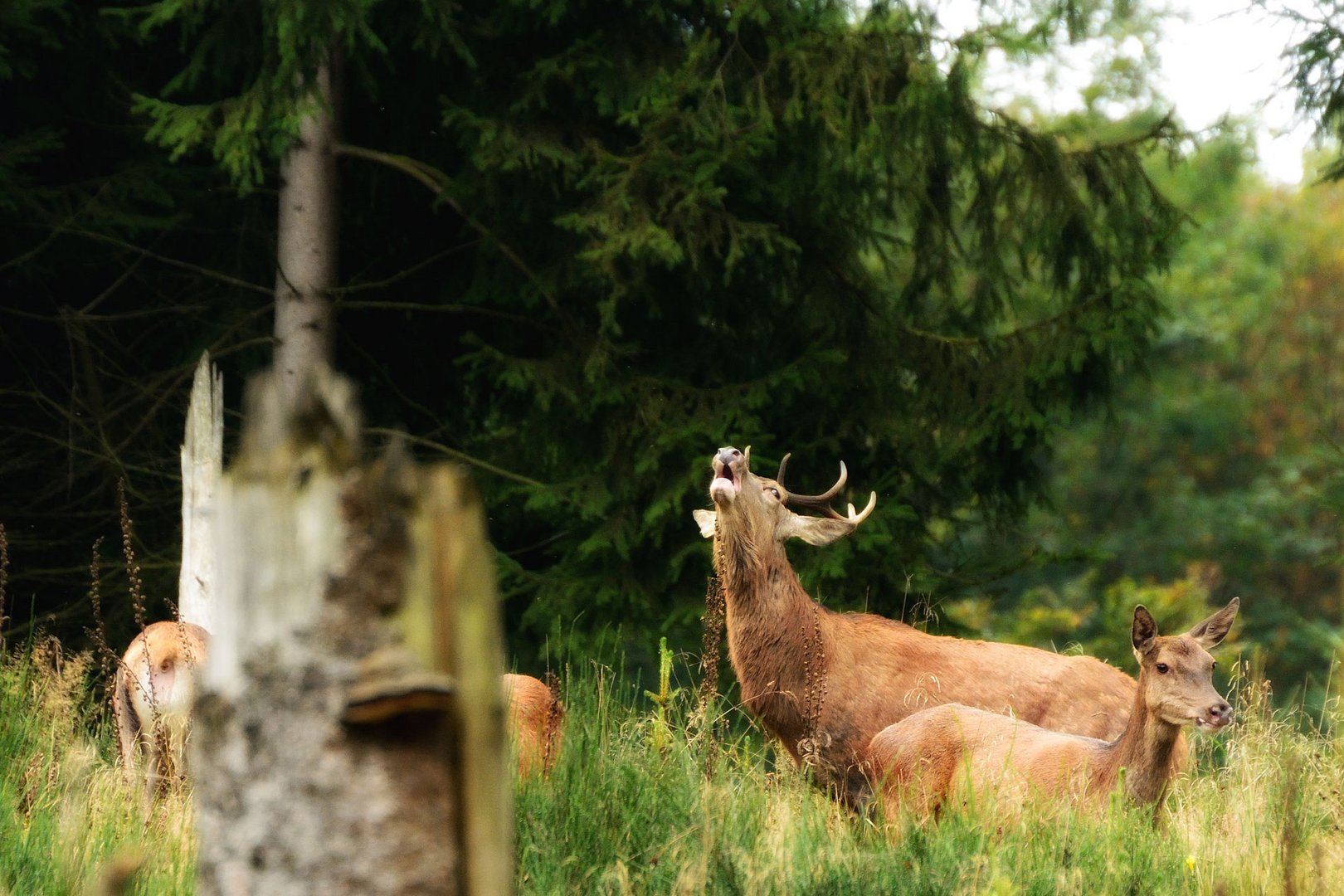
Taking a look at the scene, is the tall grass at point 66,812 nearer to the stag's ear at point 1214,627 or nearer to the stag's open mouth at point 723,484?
the stag's open mouth at point 723,484

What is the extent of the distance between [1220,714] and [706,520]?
3.22 meters

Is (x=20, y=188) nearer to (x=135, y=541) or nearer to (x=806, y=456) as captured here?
(x=135, y=541)

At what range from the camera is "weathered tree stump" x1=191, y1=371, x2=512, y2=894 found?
2166 millimetres

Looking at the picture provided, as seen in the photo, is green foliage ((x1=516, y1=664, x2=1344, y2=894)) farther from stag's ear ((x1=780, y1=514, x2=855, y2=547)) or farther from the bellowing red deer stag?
stag's ear ((x1=780, y1=514, x2=855, y2=547))

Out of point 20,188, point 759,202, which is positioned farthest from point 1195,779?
point 20,188

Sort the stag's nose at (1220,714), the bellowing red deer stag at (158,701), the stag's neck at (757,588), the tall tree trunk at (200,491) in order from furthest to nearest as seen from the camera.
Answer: the tall tree trunk at (200,491), the stag's neck at (757,588), the stag's nose at (1220,714), the bellowing red deer stag at (158,701)

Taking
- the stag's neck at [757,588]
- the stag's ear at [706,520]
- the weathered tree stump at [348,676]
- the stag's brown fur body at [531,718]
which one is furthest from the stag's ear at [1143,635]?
the weathered tree stump at [348,676]

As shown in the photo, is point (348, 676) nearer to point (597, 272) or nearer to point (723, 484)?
point (723, 484)

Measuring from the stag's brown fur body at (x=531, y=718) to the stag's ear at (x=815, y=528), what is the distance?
5.40 ft

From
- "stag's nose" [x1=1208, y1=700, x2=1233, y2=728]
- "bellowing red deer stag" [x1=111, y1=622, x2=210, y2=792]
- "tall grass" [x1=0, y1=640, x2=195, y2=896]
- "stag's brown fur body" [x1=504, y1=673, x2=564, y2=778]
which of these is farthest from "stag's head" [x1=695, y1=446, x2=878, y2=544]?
"tall grass" [x1=0, y1=640, x2=195, y2=896]

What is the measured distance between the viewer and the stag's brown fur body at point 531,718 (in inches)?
251

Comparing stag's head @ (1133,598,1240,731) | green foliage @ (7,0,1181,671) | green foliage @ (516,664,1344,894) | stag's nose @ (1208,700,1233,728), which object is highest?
green foliage @ (7,0,1181,671)

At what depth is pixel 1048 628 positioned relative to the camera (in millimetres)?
27656

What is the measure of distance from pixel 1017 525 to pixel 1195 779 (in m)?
5.39
